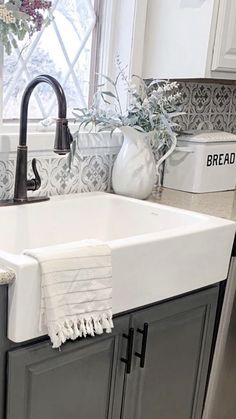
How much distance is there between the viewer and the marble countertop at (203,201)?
1.92m

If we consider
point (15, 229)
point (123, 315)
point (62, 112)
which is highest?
point (62, 112)

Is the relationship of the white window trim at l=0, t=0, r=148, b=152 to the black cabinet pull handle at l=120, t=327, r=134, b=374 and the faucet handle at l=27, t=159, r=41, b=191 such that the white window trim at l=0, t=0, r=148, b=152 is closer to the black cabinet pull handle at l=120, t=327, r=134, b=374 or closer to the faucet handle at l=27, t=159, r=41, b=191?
the faucet handle at l=27, t=159, r=41, b=191

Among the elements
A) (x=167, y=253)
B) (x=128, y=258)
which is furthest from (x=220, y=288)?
(x=128, y=258)

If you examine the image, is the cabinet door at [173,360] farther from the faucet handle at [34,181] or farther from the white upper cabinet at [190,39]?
the white upper cabinet at [190,39]

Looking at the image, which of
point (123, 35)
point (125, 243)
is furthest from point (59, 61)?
point (125, 243)

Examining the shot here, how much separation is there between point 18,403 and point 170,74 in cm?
132

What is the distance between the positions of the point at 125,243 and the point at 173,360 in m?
0.49

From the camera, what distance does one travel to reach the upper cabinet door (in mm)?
1967

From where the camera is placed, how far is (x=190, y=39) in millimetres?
2033

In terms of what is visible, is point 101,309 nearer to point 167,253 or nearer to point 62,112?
point 167,253

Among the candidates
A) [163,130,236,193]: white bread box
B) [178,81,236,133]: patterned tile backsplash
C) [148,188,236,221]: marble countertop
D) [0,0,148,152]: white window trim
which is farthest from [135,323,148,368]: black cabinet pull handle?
[178,81,236,133]: patterned tile backsplash

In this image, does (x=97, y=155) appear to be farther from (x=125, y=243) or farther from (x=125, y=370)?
(x=125, y=370)

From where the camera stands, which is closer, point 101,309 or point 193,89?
point 101,309

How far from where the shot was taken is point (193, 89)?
94.0 inches
